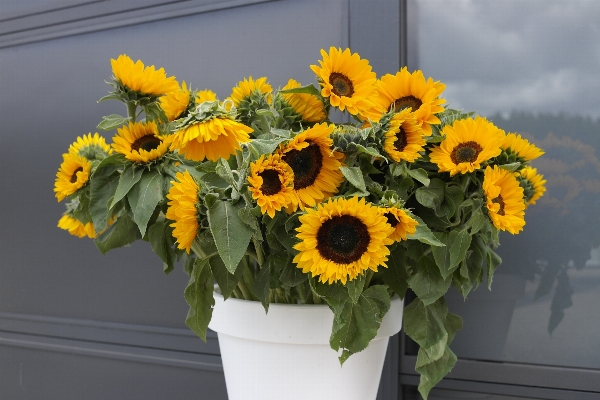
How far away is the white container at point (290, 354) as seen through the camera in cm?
65

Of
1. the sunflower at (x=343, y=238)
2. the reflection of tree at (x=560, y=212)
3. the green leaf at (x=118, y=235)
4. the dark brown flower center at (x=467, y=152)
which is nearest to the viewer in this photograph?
the sunflower at (x=343, y=238)

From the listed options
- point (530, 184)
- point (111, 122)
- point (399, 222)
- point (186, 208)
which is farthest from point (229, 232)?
point (530, 184)

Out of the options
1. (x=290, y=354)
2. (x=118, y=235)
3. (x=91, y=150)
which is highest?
(x=91, y=150)

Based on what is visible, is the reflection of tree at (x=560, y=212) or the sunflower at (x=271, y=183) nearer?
the sunflower at (x=271, y=183)

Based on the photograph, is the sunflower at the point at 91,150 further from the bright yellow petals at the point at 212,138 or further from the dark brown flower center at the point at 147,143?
the bright yellow petals at the point at 212,138

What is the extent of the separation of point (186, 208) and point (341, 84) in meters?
0.22

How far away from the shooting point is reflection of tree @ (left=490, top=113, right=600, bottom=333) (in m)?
0.91

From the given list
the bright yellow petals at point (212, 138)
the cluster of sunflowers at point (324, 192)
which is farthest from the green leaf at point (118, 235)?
the bright yellow petals at point (212, 138)

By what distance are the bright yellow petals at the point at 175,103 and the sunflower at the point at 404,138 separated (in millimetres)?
269

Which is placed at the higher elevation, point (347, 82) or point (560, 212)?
point (347, 82)

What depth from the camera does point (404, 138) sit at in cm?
63

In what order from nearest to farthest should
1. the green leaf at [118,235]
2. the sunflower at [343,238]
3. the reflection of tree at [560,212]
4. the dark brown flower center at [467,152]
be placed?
the sunflower at [343,238] → the dark brown flower center at [467,152] → the green leaf at [118,235] → the reflection of tree at [560,212]

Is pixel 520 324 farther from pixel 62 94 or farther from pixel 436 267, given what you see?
pixel 62 94

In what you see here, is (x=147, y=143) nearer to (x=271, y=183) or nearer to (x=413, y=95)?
(x=271, y=183)
